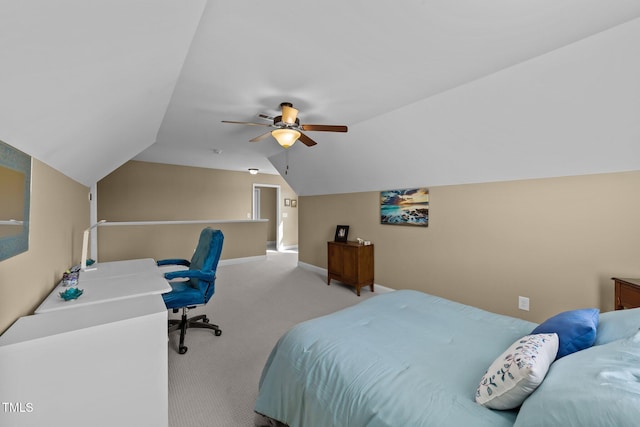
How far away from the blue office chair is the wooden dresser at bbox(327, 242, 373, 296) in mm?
2110

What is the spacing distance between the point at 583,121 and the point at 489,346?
2.01 m

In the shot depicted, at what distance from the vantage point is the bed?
747mm

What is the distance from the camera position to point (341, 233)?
475cm

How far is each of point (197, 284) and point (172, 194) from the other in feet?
14.8

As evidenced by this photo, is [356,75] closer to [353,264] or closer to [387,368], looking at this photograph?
[387,368]

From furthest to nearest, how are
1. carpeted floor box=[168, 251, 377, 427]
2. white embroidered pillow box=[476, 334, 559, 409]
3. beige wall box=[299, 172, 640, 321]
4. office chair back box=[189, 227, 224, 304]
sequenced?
office chair back box=[189, 227, 224, 304] < beige wall box=[299, 172, 640, 321] < carpeted floor box=[168, 251, 377, 427] < white embroidered pillow box=[476, 334, 559, 409]

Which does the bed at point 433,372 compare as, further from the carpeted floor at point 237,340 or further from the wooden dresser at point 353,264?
the wooden dresser at point 353,264

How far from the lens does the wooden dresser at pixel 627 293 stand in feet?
6.14

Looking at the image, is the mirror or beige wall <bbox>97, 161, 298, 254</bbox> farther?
beige wall <bbox>97, 161, 298, 254</bbox>

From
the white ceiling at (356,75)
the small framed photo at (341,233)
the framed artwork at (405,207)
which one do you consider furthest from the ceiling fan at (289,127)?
the small framed photo at (341,233)

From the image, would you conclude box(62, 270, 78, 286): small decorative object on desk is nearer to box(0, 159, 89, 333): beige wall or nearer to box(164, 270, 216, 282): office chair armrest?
box(0, 159, 89, 333): beige wall

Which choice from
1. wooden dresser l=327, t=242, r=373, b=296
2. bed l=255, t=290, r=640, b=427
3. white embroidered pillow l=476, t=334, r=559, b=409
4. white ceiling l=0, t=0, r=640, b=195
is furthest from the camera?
wooden dresser l=327, t=242, r=373, b=296

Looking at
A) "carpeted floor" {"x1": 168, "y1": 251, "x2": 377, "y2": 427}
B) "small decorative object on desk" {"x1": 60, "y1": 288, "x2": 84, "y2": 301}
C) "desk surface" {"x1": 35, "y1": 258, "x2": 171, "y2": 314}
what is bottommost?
"carpeted floor" {"x1": 168, "y1": 251, "x2": 377, "y2": 427}

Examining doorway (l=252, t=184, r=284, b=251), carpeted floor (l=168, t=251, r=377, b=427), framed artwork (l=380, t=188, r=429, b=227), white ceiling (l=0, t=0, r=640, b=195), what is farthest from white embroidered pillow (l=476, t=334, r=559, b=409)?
doorway (l=252, t=184, r=284, b=251)
